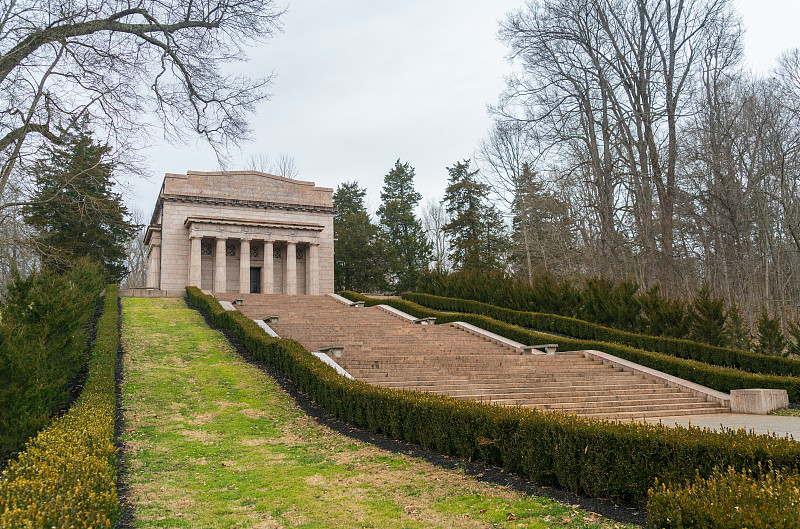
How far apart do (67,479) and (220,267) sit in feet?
100

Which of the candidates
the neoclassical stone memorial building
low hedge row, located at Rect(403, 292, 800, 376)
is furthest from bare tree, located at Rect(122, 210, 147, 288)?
low hedge row, located at Rect(403, 292, 800, 376)

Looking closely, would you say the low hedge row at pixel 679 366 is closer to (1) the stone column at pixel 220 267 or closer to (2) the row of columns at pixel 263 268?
(2) the row of columns at pixel 263 268

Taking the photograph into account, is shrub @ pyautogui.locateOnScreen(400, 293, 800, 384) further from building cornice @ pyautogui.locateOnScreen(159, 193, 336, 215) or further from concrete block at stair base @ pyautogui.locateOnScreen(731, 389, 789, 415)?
building cornice @ pyautogui.locateOnScreen(159, 193, 336, 215)

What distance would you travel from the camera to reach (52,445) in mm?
6277

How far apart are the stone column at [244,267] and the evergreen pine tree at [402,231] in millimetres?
14012

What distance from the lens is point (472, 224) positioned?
4641cm

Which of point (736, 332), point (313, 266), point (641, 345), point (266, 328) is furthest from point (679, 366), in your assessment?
point (313, 266)

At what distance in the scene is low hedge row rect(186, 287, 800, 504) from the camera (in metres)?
5.74

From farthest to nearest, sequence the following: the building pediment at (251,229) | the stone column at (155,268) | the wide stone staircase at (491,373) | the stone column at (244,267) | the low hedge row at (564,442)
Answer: the stone column at (155,268), the stone column at (244,267), the building pediment at (251,229), the wide stone staircase at (491,373), the low hedge row at (564,442)

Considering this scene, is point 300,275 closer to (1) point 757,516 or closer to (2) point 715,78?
(2) point 715,78

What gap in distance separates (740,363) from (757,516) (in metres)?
13.7

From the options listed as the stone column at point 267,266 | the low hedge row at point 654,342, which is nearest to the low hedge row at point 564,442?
the low hedge row at point 654,342

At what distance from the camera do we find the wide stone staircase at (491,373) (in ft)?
40.8

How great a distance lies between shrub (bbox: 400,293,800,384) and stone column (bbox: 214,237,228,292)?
14.2 meters
